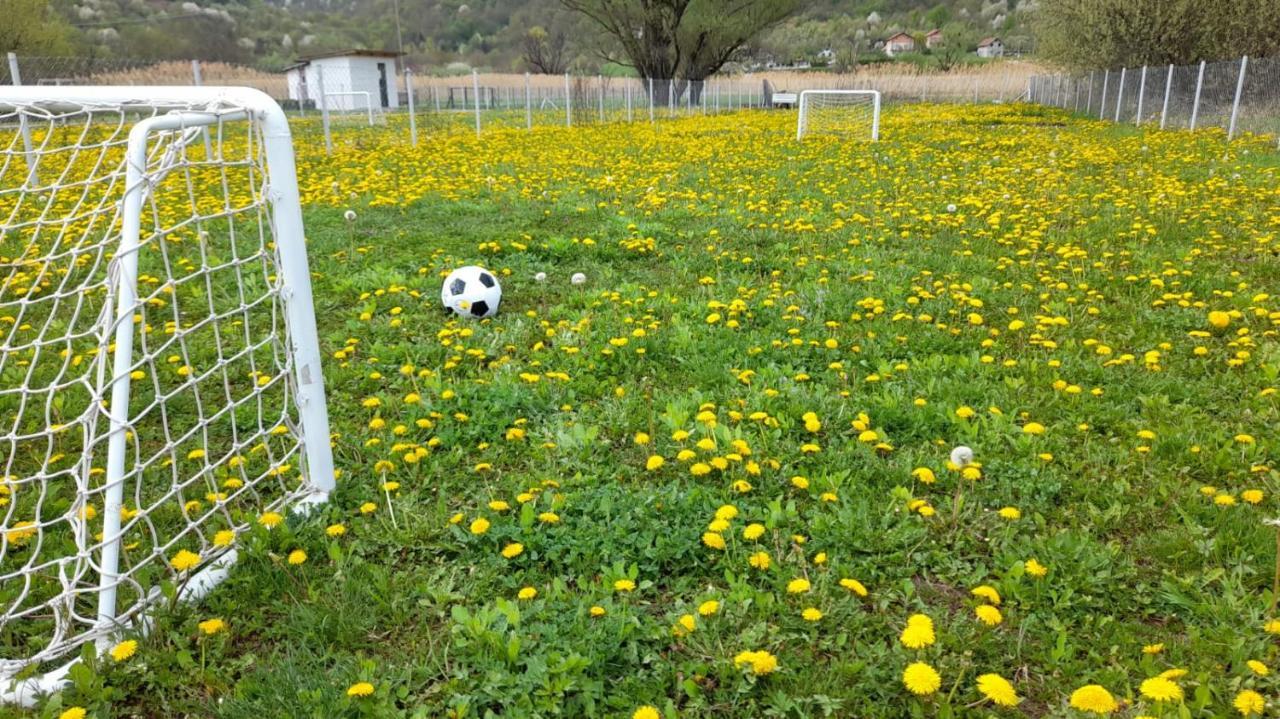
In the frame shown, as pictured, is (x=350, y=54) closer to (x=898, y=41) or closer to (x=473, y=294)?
(x=473, y=294)

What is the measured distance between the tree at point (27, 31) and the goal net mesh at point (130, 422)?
36997mm

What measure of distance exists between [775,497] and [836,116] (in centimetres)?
1819

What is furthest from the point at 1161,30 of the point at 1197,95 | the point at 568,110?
the point at 568,110

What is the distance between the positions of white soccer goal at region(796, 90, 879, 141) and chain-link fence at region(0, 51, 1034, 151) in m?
5.76

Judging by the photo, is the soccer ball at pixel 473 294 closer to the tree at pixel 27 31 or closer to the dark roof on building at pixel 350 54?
the tree at pixel 27 31

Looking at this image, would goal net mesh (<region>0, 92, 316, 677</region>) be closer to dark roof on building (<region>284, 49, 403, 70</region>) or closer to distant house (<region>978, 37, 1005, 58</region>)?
dark roof on building (<region>284, 49, 403, 70</region>)

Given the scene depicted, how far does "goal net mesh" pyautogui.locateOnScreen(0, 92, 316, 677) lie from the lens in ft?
7.52

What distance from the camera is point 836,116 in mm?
19359

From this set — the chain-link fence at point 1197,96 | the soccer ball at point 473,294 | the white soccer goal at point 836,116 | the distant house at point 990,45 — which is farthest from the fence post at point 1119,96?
the distant house at point 990,45

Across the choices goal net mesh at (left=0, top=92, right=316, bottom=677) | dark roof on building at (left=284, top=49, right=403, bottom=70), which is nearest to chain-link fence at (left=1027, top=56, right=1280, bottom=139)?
goal net mesh at (left=0, top=92, right=316, bottom=677)

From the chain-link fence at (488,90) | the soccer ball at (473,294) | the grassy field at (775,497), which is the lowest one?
the grassy field at (775,497)

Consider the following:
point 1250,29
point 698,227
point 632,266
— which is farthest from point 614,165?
point 1250,29

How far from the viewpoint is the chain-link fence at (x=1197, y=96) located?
1495 cm

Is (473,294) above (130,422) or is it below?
below
